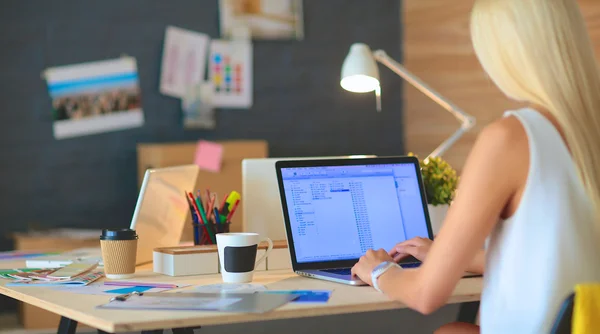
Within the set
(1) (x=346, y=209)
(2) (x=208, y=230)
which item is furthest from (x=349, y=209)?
(2) (x=208, y=230)

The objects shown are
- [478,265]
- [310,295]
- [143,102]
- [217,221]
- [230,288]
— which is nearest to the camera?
[310,295]

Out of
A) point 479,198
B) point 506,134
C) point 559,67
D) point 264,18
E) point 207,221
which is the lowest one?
point 207,221

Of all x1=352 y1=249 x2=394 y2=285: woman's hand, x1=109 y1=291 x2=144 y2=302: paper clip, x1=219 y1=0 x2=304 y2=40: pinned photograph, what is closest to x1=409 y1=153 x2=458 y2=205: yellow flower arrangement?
x1=352 y1=249 x2=394 y2=285: woman's hand

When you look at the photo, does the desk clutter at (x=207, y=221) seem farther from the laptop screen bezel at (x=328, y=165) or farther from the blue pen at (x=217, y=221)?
the laptop screen bezel at (x=328, y=165)

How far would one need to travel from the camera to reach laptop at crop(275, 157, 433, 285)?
6.58 feet

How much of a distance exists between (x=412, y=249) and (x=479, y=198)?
0.61m

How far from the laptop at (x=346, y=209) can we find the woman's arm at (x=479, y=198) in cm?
50

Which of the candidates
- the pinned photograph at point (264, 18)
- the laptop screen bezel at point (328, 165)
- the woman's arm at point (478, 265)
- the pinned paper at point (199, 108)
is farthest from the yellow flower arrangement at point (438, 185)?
the pinned photograph at point (264, 18)

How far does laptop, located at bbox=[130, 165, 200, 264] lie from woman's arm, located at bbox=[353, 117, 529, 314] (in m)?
0.94

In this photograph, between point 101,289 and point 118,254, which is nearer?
point 101,289

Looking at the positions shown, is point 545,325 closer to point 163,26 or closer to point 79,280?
point 79,280

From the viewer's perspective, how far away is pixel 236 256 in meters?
1.87

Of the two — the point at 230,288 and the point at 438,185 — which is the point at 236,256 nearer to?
the point at 230,288

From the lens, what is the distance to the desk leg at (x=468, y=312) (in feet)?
7.39
